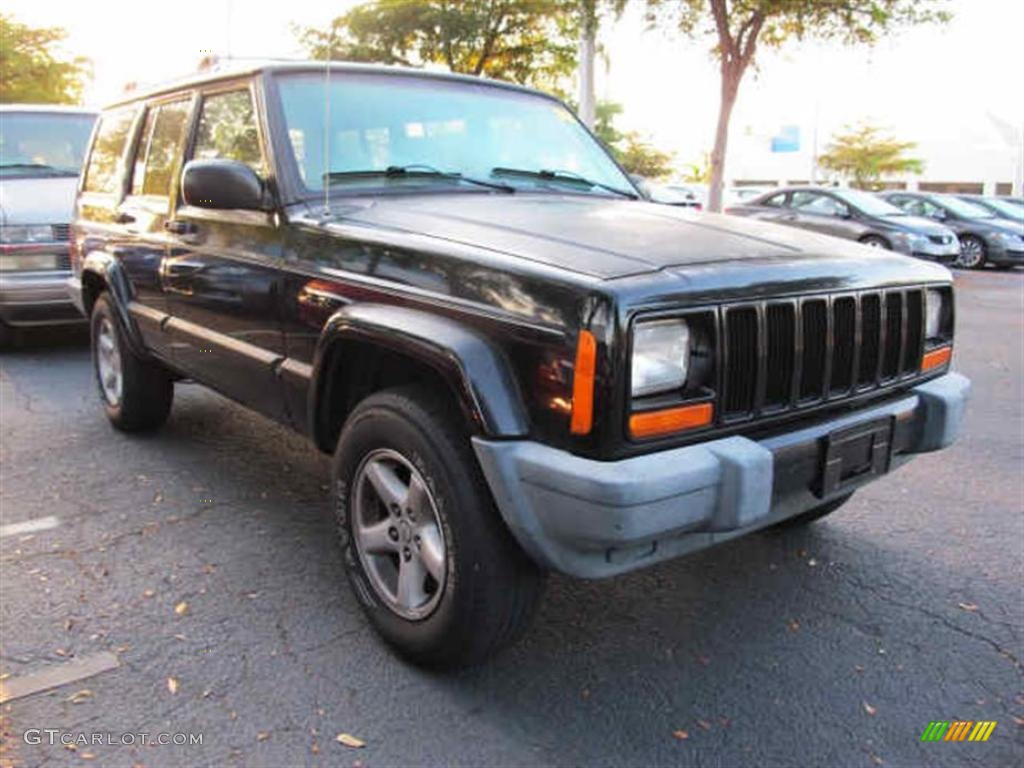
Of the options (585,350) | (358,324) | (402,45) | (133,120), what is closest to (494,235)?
(358,324)

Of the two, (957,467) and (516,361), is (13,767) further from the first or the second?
(957,467)

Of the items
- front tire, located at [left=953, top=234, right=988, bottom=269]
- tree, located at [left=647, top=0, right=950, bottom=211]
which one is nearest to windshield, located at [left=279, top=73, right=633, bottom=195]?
tree, located at [left=647, top=0, right=950, bottom=211]

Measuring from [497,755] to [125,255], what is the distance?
339 centimetres

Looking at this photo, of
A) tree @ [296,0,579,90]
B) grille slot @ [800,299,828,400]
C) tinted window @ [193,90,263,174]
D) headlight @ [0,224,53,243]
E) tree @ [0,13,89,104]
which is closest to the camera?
grille slot @ [800,299,828,400]

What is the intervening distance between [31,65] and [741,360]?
90.2 feet

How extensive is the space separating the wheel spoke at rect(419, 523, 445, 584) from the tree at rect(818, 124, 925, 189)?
176 ft

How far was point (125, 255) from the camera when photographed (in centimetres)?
466

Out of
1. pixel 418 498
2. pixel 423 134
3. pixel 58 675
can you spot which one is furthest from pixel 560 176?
pixel 58 675

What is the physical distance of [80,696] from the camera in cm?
263

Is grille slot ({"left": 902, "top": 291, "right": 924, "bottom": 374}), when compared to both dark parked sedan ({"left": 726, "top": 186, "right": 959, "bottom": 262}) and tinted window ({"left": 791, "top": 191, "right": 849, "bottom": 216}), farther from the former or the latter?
tinted window ({"left": 791, "top": 191, "right": 849, "bottom": 216})

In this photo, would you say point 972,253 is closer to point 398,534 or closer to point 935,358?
point 935,358

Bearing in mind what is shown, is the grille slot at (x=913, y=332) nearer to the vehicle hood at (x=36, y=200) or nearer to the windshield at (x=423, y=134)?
the windshield at (x=423, y=134)

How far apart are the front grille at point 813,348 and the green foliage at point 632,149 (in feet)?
153

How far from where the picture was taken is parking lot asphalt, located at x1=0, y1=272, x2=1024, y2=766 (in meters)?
2.46
